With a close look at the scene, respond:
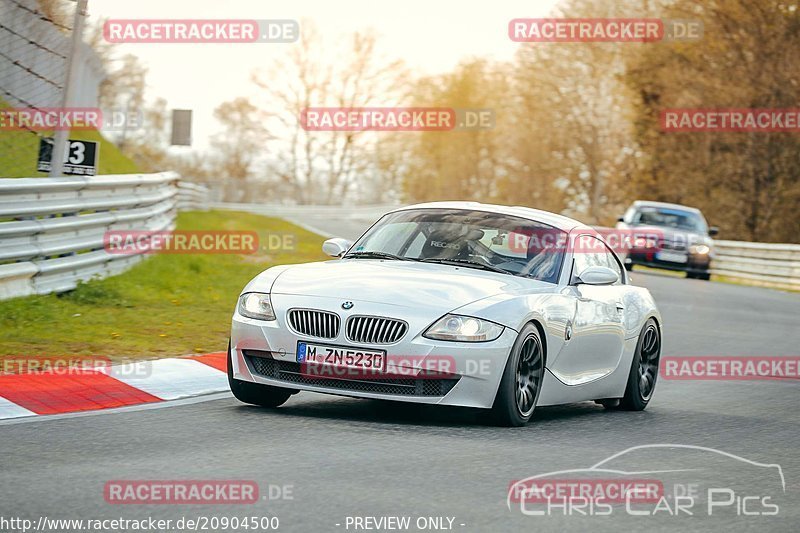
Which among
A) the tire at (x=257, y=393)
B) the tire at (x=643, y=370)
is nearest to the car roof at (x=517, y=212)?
the tire at (x=643, y=370)

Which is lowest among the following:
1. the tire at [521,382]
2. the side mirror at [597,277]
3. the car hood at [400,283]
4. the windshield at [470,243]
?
the tire at [521,382]

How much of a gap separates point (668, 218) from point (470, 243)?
23.8 m

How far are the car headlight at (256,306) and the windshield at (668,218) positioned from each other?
24.5m

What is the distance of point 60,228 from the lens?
13422mm

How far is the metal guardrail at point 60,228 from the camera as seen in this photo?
12289 millimetres

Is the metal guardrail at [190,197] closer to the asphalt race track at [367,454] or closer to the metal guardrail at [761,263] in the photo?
the metal guardrail at [761,263]

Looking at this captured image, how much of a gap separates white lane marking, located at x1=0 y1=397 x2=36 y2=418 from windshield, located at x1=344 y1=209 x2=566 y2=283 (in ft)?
8.40

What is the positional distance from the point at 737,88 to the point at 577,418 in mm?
37720

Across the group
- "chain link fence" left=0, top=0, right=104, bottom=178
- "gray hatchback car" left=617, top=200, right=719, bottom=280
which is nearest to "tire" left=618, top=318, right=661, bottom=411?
"chain link fence" left=0, top=0, right=104, bottom=178

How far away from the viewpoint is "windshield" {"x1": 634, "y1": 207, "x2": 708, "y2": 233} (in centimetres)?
3228

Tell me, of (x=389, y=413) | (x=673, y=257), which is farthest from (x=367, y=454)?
(x=673, y=257)

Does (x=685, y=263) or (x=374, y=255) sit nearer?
(x=374, y=255)

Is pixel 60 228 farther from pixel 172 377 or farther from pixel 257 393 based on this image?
pixel 257 393

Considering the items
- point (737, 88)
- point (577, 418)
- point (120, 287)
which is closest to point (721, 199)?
point (737, 88)
